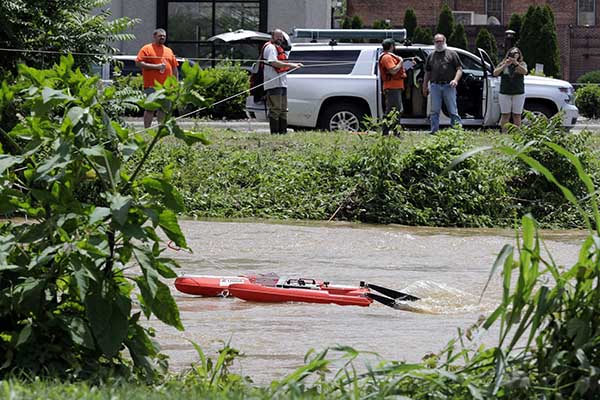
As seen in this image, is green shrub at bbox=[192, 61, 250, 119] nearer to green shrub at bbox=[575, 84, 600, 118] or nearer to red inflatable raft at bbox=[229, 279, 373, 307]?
green shrub at bbox=[575, 84, 600, 118]

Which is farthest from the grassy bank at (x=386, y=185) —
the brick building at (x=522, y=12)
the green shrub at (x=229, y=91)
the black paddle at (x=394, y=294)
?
the brick building at (x=522, y=12)

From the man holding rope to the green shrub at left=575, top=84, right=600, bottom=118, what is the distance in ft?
55.2

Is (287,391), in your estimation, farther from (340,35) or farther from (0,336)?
(340,35)

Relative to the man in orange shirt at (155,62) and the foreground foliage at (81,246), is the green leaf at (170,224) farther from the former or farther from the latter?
the man in orange shirt at (155,62)

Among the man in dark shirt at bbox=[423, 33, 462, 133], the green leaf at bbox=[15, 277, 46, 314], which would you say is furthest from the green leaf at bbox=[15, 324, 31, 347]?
the man in dark shirt at bbox=[423, 33, 462, 133]

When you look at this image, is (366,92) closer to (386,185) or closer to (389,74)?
(389,74)

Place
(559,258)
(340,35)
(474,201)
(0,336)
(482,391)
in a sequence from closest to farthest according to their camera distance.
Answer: (482,391), (0,336), (559,258), (474,201), (340,35)

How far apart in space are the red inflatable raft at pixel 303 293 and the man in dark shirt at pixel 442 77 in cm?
1202

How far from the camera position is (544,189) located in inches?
595

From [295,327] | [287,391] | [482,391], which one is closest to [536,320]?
[482,391]

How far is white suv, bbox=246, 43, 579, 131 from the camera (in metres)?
22.6

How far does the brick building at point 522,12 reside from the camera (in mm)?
59812

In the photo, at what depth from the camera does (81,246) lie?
560cm

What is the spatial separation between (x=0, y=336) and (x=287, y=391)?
5.23 ft
